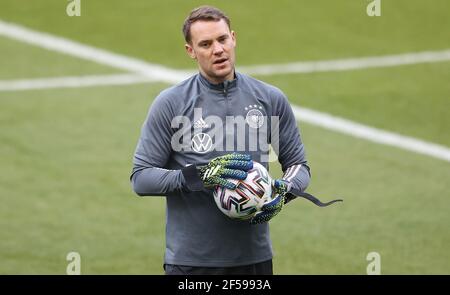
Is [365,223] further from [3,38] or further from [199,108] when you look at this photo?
[3,38]

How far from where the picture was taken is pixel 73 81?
16219mm

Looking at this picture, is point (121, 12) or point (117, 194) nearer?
point (117, 194)

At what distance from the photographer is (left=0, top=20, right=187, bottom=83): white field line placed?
16578 mm

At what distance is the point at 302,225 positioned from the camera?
→ 12188 millimetres

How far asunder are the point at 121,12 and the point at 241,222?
38.4 feet

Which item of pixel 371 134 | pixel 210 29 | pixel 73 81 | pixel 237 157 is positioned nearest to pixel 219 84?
pixel 210 29

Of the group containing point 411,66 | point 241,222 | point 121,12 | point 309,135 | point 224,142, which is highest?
point 121,12

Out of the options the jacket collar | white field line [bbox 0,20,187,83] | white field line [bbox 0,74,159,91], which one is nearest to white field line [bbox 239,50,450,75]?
white field line [bbox 0,20,187,83]

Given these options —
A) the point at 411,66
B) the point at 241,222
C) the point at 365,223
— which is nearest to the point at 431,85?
the point at 411,66

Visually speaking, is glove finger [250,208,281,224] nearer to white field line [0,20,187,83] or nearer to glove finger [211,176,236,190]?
glove finger [211,176,236,190]

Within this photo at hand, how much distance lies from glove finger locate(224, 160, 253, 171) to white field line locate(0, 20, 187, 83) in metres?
9.33

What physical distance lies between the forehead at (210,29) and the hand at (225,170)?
2.73 ft

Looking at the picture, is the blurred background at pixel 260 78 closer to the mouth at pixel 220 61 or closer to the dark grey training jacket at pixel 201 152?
the dark grey training jacket at pixel 201 152

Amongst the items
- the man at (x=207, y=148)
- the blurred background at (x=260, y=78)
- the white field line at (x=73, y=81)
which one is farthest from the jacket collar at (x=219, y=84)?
the white field line at (x=73, y=81)
